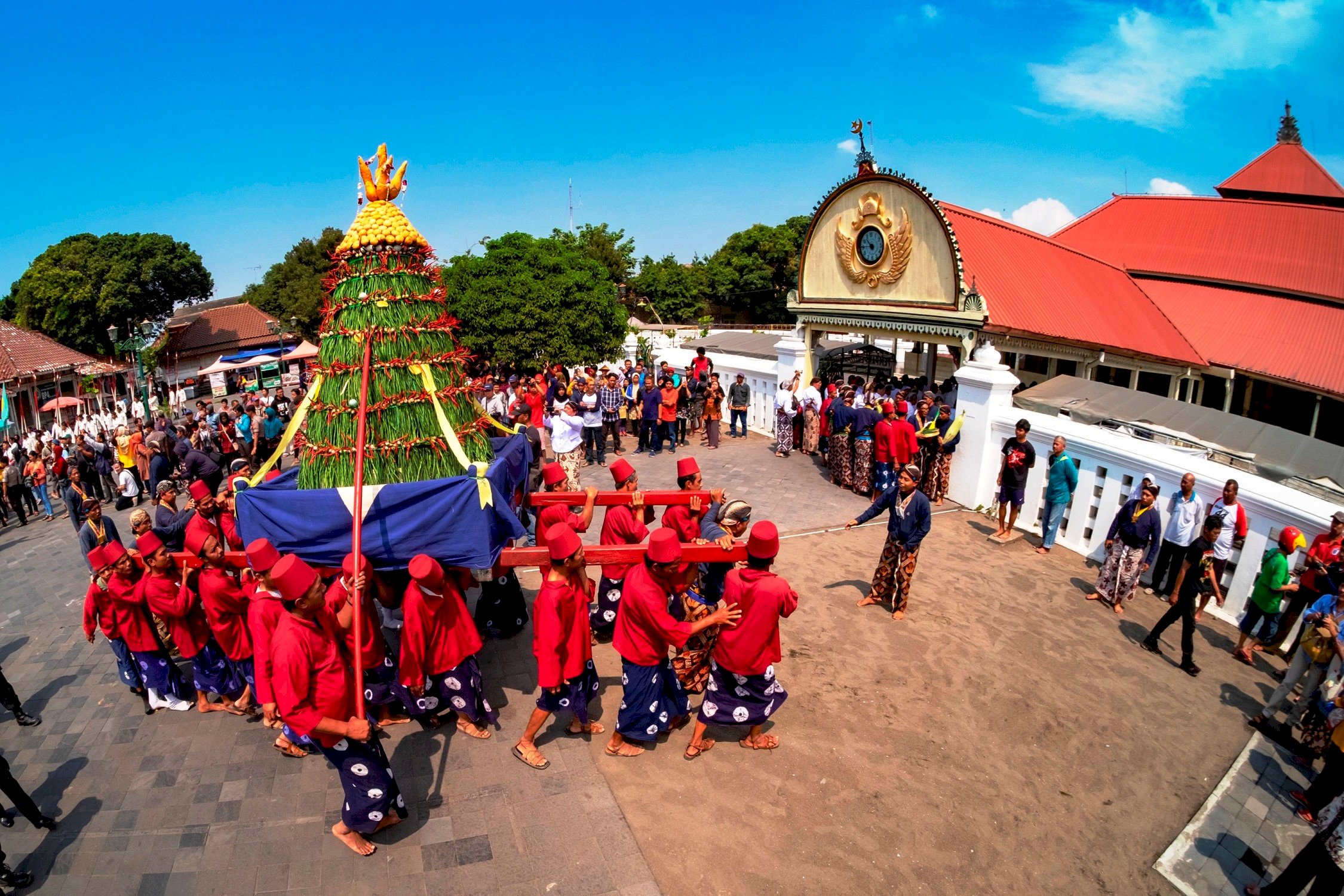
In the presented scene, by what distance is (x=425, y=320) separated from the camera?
16.5 ft

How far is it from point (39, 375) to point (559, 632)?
29.3m

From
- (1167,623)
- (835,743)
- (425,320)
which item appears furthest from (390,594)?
(1167,623)

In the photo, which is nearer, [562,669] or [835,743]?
[562,669]

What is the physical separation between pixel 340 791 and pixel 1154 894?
5.01 m

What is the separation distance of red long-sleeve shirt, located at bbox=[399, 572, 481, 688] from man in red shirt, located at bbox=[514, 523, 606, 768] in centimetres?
69

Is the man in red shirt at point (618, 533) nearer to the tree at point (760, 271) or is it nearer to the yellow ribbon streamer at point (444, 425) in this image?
the yellow ribbon streamer at point (444, 425)

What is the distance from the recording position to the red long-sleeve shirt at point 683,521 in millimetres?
5754

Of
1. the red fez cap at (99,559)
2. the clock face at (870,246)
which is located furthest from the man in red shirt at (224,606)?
the clock face at (870,246)

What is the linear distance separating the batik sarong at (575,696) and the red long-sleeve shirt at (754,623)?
998 millimetres

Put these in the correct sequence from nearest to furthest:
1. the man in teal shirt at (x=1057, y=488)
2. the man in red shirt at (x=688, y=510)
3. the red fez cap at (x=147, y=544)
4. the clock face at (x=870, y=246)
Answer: the red fez cap at (x=147, y=544)
the man in red shirt at (x=688, y=510)
the man in teal shirt at (x=1057, y=488)
the clock face at (x=870, y=246)

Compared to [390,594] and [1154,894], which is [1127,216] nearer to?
[1154,894]

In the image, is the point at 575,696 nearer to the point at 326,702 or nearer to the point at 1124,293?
the point at 326,702

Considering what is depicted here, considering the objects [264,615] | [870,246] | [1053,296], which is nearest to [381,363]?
[264,615]

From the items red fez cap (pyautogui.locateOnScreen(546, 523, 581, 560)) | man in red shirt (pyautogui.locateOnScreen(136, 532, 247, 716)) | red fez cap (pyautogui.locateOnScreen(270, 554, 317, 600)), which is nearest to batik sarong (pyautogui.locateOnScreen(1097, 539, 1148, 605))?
red fez cap (pyautogui.locateOnScreen(546, 523, 581, 560))
